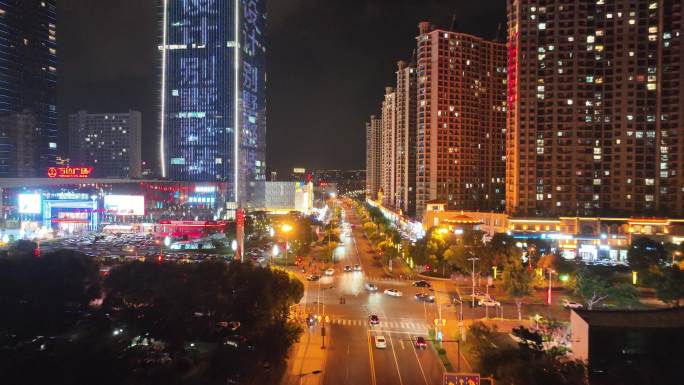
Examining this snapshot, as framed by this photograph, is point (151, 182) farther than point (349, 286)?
Yes

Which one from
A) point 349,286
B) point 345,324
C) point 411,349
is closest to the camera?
point 411,349

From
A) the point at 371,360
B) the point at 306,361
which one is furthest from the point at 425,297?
the point at 306,361

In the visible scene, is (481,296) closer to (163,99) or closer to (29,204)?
(29,204)

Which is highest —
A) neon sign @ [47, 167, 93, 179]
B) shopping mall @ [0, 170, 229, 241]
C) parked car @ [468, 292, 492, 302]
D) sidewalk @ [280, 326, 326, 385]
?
neon sign @ [47, 167, 93, 179]

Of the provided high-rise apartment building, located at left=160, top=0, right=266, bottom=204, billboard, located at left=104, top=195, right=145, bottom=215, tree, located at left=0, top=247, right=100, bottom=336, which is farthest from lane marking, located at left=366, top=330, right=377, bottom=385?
high-rise apartment building, located at left=160, top=0, right=266, bottom=204

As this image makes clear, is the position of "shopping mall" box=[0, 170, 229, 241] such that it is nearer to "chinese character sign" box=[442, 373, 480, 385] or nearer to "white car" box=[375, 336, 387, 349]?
"white car" box=[375, 336, 387, 349]

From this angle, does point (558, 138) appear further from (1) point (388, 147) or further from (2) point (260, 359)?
(1) point (388, 147)

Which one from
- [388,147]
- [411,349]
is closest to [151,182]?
[388,147]

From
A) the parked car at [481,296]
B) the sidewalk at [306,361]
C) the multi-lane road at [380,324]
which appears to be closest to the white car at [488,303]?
the parked car at [481,296]
